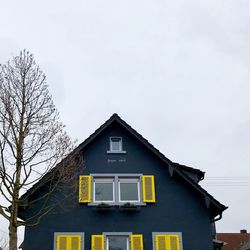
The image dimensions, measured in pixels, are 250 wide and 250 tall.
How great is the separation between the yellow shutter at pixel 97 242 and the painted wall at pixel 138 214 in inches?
7.9

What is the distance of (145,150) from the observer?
730 inches

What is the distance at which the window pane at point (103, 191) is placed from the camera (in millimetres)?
Answer: 17562

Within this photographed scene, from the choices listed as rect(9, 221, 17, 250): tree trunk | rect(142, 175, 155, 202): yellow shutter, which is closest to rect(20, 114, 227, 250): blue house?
rect(142, 175, 155, 202): yellow shutter

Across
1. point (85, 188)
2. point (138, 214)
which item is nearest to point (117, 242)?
point (138, 214)

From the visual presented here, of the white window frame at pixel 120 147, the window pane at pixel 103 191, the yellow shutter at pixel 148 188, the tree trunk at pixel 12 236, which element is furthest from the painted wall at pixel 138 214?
the tree trunk at pixel 12 236

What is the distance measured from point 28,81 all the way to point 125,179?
6.11m

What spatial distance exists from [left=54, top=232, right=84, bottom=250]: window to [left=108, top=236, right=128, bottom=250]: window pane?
1.06 meters

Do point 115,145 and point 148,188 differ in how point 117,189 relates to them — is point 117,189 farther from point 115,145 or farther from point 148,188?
point 115,145

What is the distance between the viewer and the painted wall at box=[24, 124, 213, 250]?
54.9 feet

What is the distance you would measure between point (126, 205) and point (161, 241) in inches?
72.9

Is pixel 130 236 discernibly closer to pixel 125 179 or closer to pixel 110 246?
pixel 110 246

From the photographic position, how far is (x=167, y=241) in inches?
659

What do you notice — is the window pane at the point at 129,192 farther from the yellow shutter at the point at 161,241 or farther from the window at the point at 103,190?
the yellow shutter at the point at 161,241

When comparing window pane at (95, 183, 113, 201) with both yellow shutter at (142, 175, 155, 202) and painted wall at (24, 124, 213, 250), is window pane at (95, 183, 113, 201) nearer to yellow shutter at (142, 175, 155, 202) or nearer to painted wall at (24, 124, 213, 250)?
painted wall at (24, 124, 213, 250)
